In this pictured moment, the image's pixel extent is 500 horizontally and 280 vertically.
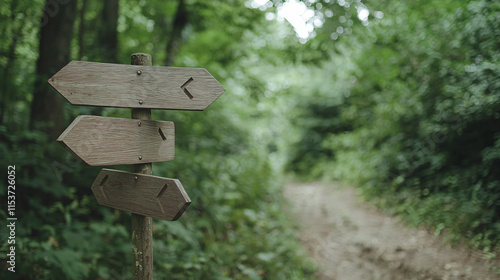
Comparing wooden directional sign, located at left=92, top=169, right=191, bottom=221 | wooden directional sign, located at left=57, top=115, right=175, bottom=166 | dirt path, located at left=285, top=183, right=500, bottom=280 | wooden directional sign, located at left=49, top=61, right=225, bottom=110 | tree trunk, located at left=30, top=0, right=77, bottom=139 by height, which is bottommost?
dirt path, located at left=285, top=183, right=500, bottom=280

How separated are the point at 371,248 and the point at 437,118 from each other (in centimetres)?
237

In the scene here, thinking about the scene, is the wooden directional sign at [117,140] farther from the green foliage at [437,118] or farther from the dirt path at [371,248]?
the green foliage at [437,118]

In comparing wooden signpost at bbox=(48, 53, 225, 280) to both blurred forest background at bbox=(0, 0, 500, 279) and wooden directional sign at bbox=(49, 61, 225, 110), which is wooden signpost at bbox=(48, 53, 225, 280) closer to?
wooden directional sign at bbox=(49, 61, 225, 110)

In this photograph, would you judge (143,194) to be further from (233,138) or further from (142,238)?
(233,138)

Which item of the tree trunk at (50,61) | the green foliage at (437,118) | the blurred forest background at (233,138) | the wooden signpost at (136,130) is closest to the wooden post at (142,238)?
the wooden signpost at (136,130)

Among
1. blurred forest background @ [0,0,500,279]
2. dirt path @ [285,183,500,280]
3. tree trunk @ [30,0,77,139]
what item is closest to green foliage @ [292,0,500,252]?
blurred forest background @ [0,0,500,279]

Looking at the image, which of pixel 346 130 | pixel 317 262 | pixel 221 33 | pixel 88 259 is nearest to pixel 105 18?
pixel 221 33

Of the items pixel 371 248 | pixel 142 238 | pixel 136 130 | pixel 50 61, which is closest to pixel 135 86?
pixel 136 130

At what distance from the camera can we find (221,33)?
7.86 m

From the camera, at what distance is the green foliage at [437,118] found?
13.4 feet

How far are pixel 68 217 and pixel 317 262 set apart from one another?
12.7 feet

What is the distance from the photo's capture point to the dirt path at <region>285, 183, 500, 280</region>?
4.00 meters

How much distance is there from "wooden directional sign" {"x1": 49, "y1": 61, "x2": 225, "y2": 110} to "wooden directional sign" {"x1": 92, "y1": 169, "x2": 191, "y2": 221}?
1.80 ft

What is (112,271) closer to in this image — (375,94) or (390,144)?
(390,144)
